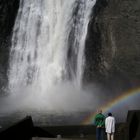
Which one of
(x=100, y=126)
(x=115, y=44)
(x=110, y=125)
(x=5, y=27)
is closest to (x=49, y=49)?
(x=5, y=27)

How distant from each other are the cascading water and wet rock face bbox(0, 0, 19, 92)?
2.09ft

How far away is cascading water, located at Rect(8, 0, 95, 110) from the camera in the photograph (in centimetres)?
3956

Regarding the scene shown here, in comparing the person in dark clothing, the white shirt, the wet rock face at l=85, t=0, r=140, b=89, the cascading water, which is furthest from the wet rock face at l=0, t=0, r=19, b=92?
the white shirt

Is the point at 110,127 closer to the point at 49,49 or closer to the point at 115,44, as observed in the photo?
the point at 115,44

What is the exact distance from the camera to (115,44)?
3847cm

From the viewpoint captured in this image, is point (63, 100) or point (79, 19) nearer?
point (63, 100)

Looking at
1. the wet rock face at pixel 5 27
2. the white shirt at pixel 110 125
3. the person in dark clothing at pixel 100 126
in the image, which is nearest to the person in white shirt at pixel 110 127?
the white shirt at pixel 110 125

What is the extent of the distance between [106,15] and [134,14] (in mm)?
2899

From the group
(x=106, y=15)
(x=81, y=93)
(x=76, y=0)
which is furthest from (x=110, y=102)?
(x=76, y=0)

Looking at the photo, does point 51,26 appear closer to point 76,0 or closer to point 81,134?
point 76,0

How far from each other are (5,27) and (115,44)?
1423 cm

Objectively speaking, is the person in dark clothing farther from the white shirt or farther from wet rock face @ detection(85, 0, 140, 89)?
wet rock face @ detection(85, 0, 140, 89)

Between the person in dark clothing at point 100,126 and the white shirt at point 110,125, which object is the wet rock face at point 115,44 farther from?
the white shirt at point 110,125

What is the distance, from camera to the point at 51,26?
141 feet
